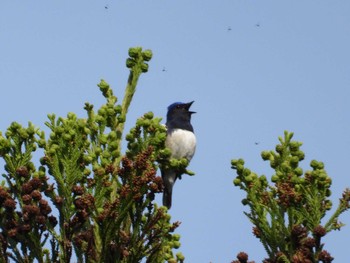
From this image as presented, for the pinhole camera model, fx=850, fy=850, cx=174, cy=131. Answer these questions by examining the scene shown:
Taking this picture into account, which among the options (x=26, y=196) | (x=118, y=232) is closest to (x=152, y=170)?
(x=118, y=232)

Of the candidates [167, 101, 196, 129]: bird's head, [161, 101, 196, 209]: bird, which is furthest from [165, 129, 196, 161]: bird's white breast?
[167, 101, 196, 129]: bird's head

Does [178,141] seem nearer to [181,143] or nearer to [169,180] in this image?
[181,143]

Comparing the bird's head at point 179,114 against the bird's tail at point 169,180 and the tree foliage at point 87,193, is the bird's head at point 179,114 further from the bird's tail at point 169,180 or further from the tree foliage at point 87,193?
the tree foliage at point 87,193

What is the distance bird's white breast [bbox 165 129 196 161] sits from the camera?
45.1 feet

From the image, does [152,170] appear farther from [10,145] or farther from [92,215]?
[10,145]

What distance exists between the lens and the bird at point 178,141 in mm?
13203

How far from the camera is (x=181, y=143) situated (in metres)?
13.8

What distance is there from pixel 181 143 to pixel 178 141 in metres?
0.06

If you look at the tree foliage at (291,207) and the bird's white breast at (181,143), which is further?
the bird's white breast at (181,143)

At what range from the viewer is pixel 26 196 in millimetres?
9672

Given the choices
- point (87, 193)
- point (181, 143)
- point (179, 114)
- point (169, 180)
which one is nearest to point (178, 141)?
point (181, 143)

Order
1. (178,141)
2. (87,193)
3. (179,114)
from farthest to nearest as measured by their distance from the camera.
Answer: (179,114) < (178,141) < (87,193)

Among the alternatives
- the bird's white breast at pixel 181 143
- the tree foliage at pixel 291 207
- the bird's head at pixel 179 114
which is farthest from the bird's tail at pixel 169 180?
the tree foliage at pixel 291 207

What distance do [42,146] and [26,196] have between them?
0.83 m
